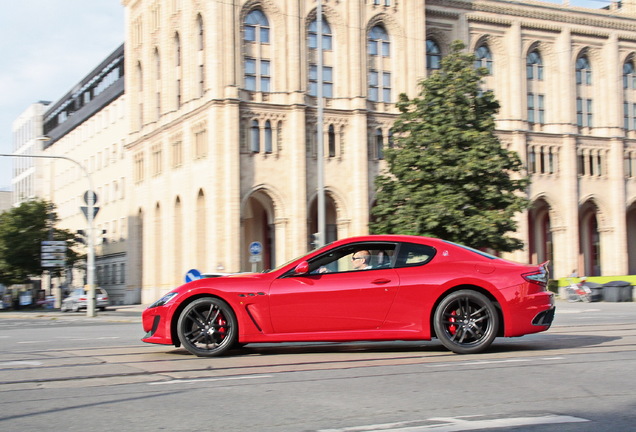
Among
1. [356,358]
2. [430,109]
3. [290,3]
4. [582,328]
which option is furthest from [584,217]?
[356,358]

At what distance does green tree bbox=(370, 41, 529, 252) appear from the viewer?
32906mm

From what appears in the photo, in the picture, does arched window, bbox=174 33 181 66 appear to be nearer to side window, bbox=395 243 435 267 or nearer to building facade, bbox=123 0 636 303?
building facade, bbox=123 0 636 303

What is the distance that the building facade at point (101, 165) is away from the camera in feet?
212

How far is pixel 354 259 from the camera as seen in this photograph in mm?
9516

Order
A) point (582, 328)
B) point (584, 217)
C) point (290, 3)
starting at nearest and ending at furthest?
point (582, 328) → point (290, 3) → point (584, 217)

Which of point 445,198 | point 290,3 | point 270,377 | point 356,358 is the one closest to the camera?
point 270,377

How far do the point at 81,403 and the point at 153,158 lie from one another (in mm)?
51131

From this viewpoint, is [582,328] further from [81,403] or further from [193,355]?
[81,403]

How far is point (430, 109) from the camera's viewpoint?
113 ft

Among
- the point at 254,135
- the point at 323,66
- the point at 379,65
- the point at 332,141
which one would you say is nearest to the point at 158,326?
the point at 254,135

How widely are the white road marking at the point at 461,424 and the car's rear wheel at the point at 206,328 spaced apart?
429cm

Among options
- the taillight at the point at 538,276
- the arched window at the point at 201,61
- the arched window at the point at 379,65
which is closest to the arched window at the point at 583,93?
the arched window at the point at 379,65

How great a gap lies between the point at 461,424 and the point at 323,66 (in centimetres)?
4596

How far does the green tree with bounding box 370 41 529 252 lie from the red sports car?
75.3 feet
